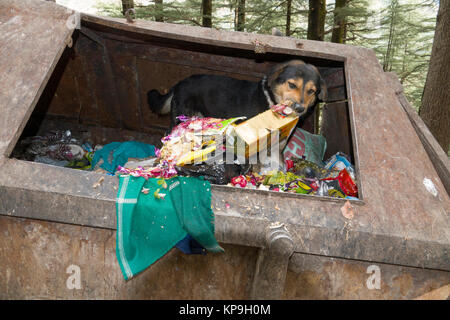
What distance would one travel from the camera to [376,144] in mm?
1871

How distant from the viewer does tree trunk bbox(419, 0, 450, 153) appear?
416 centimetres

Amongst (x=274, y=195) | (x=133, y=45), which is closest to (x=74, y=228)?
(x=274, y=195)

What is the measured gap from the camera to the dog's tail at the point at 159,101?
3.72m

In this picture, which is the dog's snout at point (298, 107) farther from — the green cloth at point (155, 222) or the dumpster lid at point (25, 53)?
the dumpster lid at point (25, 53)

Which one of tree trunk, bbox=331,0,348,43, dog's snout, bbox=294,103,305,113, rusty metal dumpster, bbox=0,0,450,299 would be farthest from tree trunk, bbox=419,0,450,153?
tree trunk, bbox=331,0,348,43

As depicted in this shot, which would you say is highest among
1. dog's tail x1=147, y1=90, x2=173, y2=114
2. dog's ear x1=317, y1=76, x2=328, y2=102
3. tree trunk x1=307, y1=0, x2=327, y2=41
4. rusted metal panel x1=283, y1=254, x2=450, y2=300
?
tree trunk x1=307, y1=0, x2=327, y2=41

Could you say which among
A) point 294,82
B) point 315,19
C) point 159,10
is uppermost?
point 159,10

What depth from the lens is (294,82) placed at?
119 inches

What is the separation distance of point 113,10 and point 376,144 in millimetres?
10275

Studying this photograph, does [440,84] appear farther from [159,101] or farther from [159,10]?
[159,10]

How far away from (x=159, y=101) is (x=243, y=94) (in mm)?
1091

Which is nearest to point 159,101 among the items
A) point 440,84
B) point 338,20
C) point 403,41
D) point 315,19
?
point 440,84

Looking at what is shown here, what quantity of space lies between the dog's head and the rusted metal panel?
5.88 ft

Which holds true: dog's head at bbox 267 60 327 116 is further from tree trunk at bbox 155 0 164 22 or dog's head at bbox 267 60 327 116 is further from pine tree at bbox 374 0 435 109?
pine tree at bbox 374 0 435 109
